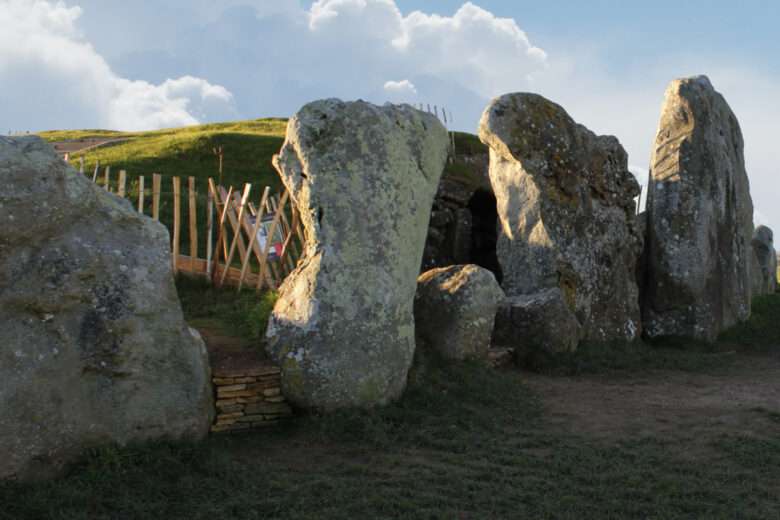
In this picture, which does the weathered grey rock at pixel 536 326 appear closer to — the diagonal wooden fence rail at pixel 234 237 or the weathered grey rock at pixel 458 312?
the weathered grey rock at pixel 458 312

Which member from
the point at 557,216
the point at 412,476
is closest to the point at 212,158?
the point at 557,216

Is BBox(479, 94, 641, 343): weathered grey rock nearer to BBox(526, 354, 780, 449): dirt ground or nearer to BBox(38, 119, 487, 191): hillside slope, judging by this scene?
BBox(526, 354, 780, 449): dirt ground

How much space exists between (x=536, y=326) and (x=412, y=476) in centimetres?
536

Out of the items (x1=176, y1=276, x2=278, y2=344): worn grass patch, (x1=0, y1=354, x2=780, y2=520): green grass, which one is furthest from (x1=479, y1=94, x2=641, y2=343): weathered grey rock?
(x1=0, y1=354, x2=780, y2=520): green grass

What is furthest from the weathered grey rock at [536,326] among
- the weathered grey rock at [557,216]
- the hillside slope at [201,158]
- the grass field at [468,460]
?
the hillside slope at [201,158]

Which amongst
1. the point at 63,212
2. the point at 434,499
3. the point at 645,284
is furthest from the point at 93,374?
the point at 645,284

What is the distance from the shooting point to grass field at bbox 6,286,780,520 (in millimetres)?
6234

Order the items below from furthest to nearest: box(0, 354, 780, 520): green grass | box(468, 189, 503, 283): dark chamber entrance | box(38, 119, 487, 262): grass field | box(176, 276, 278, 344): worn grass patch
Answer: box(38, 119, 487, 262): grass field
box(468, 189, 503, 283): dark chamber entrance
box(176, 276, 278, 344): worn grass patch
box(0, 354, 780, 520): green grass

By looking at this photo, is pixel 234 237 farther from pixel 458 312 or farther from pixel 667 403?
pixel 667 403

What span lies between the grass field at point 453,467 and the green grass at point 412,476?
0.02 metres

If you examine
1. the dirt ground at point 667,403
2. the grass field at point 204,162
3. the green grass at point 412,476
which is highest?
the grass field at point 204,162

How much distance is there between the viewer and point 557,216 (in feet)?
43.0

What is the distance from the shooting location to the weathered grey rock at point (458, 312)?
409 inches

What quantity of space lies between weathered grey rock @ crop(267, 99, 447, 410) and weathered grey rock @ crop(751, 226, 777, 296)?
593 inches
